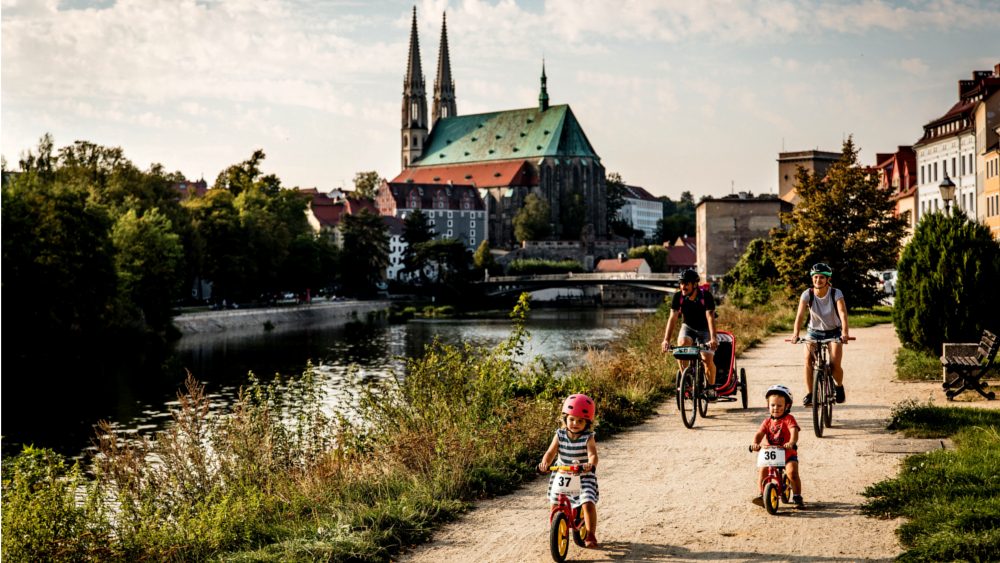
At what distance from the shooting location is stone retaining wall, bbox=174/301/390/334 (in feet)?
170

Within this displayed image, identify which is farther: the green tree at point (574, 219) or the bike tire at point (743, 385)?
the green tree at point (574, 219)

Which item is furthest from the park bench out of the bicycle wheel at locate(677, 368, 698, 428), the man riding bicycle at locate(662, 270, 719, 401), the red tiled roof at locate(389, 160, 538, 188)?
the red tiled roof at locate(389, 160, 538, 188)

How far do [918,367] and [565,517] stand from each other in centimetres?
985

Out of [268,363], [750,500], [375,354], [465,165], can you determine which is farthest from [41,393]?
[465,165]

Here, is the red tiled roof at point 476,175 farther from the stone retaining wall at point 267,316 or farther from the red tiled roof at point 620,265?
the stone retaining wall at point 267,316

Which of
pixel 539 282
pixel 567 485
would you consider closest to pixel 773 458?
pixel 567 485

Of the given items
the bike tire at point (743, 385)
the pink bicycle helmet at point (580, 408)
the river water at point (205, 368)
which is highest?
the pink bicycle helmet at point (580, 408)

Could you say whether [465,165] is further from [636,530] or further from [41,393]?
[636,530]

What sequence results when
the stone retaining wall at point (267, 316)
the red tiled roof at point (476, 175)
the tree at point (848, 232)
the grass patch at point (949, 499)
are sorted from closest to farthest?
the grass patch at point (949, 499)
the tree at point (848, 232)
the stone retaining wall at point (267, 316)
the red tiled roof at point (476, 175)

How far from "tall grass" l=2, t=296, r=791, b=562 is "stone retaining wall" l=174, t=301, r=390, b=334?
133ft

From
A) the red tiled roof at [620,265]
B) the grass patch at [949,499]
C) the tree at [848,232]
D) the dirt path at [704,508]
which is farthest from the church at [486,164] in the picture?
the grass patch at [949,499]

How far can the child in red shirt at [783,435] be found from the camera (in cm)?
673

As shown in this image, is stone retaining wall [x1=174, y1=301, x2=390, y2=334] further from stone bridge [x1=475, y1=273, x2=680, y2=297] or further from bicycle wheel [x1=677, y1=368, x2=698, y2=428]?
bicycle wheel [x1=677, y1=368, x2=698, y2=428]

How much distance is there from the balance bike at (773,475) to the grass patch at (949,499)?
1.86ft
